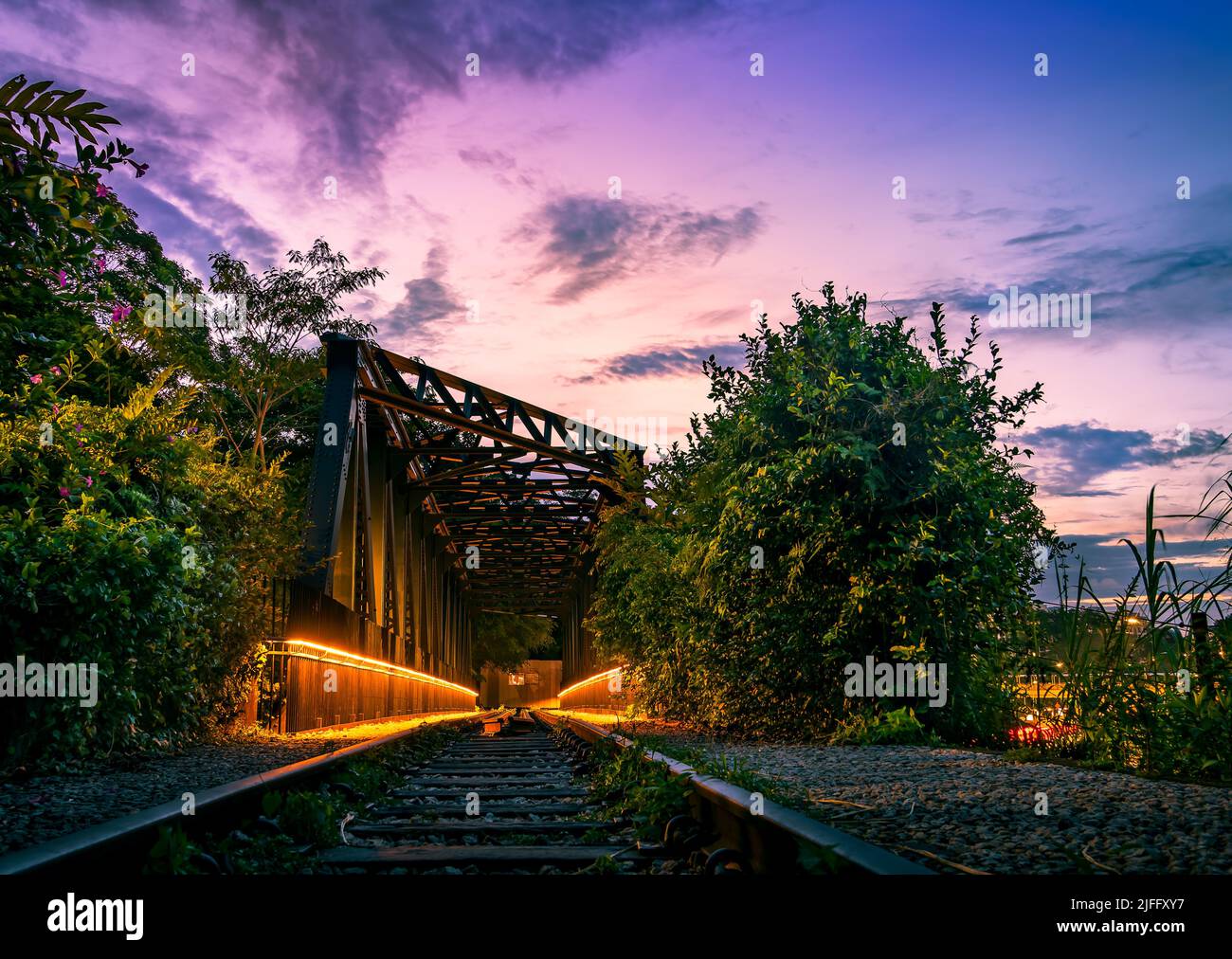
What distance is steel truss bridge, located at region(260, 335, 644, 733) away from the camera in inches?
458

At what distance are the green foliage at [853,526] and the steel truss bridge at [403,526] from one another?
4688 millimetres

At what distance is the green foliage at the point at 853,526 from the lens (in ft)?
24.1

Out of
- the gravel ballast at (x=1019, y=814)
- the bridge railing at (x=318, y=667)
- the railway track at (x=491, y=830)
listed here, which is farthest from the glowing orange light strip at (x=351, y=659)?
the gravel ballast at (x=1019, y=814)

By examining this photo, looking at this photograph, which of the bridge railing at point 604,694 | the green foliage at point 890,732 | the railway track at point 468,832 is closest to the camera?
the railway track at point 468,832

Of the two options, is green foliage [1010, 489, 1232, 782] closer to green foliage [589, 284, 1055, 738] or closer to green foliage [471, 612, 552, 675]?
green foliage [589, 284, 1055, 738]

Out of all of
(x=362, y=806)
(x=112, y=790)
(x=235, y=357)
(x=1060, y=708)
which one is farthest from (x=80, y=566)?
(x=235, y=357)

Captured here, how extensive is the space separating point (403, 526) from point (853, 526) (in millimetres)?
18159

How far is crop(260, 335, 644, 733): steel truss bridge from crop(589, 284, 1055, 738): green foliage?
15.4ft

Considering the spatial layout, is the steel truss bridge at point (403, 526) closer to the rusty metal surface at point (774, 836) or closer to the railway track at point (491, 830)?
the railway track at point (491, 830)

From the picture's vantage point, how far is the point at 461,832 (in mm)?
4504

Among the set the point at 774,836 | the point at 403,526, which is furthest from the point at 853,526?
the point at 403,526

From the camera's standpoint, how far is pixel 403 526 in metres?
24.3

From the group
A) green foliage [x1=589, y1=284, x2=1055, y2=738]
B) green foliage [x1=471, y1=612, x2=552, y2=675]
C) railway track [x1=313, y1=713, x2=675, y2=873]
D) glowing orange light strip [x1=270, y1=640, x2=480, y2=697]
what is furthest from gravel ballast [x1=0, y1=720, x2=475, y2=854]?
green foliage [x1=471, y1=612, x2=552, y2=675]
